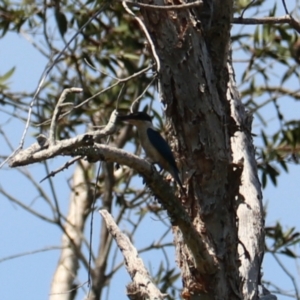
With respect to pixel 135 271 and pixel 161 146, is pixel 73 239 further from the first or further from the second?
pixel 135 271

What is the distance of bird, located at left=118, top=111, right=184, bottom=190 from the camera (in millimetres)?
3495

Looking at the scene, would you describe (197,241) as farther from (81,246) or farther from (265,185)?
(81,246)

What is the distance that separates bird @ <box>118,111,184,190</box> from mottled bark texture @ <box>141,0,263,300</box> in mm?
198

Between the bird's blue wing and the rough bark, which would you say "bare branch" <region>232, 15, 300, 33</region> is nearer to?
the bird's blue wing

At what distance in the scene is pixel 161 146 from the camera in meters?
3.94

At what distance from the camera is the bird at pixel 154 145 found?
3495mm

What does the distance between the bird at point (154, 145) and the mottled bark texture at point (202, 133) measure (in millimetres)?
198

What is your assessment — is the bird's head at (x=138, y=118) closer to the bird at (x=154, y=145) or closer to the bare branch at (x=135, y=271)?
the bird at (x=154, y=145)

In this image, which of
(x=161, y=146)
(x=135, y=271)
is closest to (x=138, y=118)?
(x=161, y=146)

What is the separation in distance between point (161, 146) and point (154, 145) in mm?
119

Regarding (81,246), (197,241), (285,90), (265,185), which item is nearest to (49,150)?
(197,241)

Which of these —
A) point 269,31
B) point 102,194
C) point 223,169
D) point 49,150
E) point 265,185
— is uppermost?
point 269,31

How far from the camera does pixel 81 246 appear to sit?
23.9 feet

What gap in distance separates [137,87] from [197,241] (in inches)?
136
